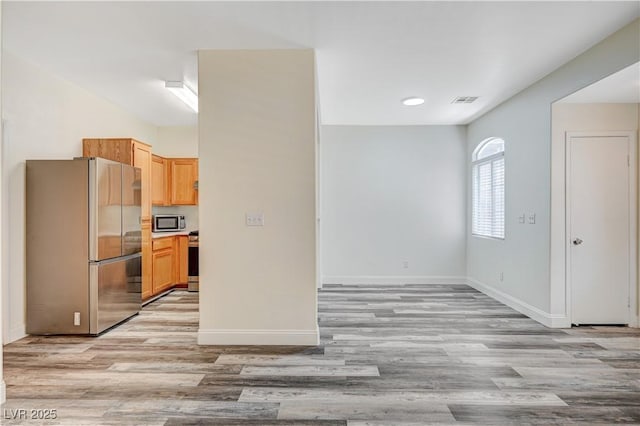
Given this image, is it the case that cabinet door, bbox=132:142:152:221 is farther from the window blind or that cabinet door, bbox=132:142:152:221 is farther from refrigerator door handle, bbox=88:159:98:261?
the window blind

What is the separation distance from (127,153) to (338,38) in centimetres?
313

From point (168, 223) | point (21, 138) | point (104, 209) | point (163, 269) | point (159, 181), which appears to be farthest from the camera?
point (168, 223)

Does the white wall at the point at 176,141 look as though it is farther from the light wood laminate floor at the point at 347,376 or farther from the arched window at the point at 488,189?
the arched window at the point at 488,189

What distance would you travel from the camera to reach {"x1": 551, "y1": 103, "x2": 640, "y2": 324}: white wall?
4.01 meters

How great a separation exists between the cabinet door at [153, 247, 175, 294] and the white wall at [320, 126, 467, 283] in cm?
240

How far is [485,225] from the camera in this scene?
5.81 metres

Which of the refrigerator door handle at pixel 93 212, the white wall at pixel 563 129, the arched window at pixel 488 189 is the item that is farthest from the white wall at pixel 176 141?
the white wall at pixel 563 129

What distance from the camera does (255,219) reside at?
3475mm

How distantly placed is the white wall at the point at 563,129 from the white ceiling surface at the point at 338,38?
543 mm

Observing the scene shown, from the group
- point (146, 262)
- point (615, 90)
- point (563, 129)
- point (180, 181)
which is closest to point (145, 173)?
point (180, 181)

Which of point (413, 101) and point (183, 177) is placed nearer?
point (413, 101)

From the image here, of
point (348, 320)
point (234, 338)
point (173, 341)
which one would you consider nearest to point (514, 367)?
point (348, 320)

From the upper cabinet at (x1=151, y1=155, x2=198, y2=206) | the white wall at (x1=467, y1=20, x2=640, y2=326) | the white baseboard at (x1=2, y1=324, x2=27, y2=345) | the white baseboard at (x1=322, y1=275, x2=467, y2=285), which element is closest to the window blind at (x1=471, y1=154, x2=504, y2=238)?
the white wall at (x1=467, y1=20, x2=640, y2=326)

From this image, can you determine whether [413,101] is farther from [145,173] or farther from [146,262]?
[146,262]
